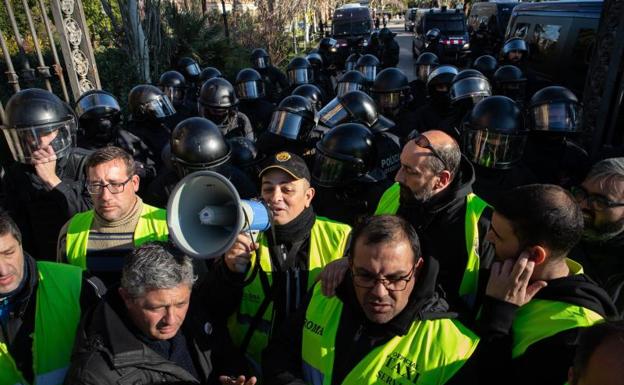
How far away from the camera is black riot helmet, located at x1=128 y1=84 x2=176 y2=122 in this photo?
5.59 metres

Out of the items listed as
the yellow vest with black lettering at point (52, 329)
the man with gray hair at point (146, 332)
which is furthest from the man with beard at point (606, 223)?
the yellow vest with black lettering at point (52, 329)

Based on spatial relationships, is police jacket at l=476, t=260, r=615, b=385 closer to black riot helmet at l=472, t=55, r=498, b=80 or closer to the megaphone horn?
the megaphone horn

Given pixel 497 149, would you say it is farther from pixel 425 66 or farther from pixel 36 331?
pixel 425 66

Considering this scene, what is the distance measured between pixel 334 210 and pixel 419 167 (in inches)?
57.1

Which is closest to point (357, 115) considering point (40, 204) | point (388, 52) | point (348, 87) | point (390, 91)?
point (390, 91)

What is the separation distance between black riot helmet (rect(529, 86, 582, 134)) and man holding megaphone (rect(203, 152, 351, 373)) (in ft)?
8.50

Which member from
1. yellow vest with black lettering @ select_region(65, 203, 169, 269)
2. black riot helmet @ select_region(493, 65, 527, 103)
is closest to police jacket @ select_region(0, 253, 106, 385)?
yellow vest with black lettering @ select_region(65, 203, 169, 269)

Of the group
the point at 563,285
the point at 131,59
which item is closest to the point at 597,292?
the point at 563,285

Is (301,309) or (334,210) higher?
(301,309)

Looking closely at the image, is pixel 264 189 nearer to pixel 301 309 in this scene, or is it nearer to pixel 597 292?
pixel 301 309

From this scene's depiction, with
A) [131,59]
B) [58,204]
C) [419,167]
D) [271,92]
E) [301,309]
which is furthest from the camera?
[131,59]

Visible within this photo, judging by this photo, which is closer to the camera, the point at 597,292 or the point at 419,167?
the point at 597,292

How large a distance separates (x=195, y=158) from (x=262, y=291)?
72.0 inches

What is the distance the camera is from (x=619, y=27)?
443 centimetres
